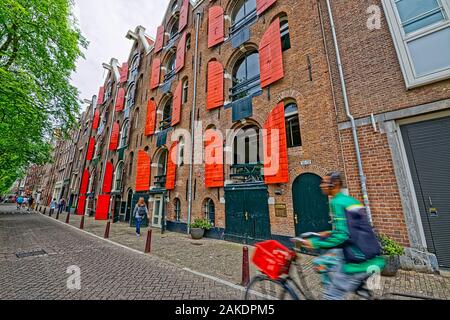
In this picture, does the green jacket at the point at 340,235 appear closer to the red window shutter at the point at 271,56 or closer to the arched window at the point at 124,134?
the red window shutter at the point at 271,56

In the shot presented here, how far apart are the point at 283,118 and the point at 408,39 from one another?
422cm

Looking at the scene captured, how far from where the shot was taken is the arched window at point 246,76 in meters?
9.93

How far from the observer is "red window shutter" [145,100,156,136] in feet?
51.3

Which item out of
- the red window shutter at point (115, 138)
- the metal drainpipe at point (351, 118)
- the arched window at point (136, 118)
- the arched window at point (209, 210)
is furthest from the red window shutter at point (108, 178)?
the metal drainpipe at point (351, 118)

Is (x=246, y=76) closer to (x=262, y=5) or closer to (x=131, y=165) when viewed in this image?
(x=262, y=5)

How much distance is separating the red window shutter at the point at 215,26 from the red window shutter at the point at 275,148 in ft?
22.8

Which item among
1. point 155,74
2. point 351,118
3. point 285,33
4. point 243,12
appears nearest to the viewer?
point 351,118

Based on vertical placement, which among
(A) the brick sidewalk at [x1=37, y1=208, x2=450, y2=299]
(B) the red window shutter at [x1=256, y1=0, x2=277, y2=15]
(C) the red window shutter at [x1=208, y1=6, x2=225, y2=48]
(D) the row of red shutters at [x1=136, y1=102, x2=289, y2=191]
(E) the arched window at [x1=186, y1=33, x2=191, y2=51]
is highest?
(E) the arched window at [x1=186, y1=33, x2=191, y2=51]

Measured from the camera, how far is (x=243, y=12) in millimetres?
11797

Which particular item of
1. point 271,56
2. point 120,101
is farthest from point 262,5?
point 120,101

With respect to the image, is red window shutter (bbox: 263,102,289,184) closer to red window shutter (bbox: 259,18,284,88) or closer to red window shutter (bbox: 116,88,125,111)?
red window shutter (bbox: 259,18,284,88)

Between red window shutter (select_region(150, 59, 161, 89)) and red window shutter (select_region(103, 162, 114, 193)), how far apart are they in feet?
29.7

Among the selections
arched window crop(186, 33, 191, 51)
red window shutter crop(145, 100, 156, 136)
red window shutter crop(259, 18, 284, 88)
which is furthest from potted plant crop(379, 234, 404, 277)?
arched window crop(186, 33, 191, 51)

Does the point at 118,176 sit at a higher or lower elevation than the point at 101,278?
higher
